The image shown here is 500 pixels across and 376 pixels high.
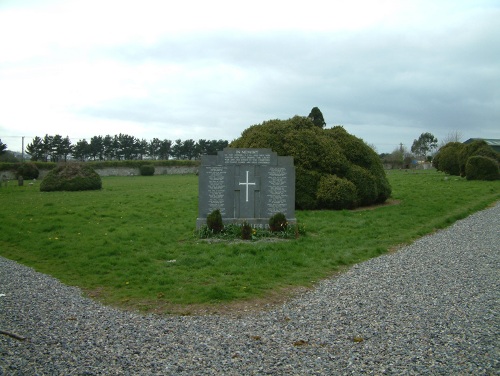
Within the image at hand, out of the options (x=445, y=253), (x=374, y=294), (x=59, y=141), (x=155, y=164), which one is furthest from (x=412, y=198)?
(x=59, y=141)

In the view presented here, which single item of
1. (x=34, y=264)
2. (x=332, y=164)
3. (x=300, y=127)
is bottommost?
(x=34, y=264)

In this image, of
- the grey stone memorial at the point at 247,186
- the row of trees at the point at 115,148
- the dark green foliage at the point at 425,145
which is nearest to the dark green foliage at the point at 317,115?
the grey stone memorial at the point at 247,186

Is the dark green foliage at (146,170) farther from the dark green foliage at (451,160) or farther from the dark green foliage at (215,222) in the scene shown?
the dark green foliage at (215,222)

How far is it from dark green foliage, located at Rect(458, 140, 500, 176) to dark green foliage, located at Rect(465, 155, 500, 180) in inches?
105

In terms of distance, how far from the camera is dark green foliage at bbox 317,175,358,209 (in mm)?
18016

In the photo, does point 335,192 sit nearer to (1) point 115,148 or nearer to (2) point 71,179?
(2) point 71,179

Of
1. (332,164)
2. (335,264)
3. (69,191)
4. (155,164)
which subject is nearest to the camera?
(335,264)

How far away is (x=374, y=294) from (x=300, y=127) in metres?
12.6

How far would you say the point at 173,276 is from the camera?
881 centimetres

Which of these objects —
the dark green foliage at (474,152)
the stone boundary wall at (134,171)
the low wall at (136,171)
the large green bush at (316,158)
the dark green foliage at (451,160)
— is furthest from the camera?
the low wall at (136,171)

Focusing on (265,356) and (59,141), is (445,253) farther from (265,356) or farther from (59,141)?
(59,141)

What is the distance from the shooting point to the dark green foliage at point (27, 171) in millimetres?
44312

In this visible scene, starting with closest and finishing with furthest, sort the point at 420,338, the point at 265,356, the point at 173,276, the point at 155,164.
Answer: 1. the point at 265,356
2. the point at 420,338
3. the point at 173,276
4. the point at 155,164

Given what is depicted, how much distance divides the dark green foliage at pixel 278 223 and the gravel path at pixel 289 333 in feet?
14.4
